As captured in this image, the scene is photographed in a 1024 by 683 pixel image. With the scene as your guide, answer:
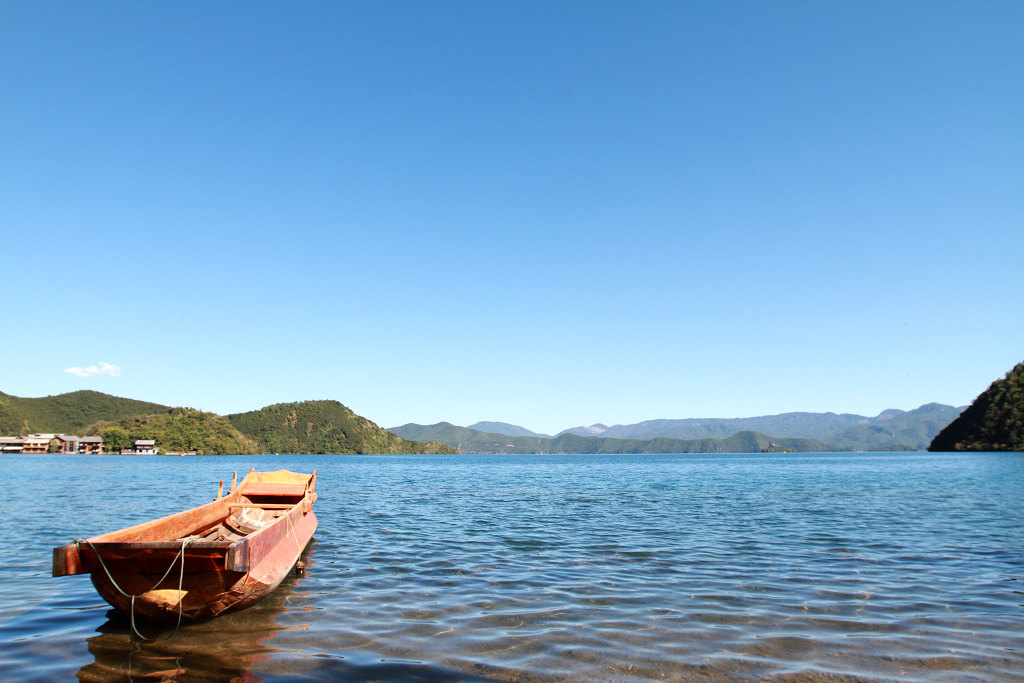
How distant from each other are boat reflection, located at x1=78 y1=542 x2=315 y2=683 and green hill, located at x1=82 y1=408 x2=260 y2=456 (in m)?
183

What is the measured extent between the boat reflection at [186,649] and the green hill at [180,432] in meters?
183

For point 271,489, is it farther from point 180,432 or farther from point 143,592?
point 180,432

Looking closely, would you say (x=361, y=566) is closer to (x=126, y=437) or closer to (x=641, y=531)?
(x=641, y=531)

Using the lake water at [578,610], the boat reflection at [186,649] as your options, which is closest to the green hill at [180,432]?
the lake water at [578,610]

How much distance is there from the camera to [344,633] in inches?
382

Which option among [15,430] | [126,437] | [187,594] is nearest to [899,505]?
[187,594]

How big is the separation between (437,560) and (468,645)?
24.7 feet

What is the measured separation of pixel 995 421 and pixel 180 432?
242663 mm

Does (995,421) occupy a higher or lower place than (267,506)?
higher

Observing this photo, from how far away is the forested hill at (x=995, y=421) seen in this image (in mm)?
144750

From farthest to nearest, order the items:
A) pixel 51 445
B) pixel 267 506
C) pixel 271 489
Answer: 1. pixel 51 445
2. pixel 271 489
3. pixel 267 506

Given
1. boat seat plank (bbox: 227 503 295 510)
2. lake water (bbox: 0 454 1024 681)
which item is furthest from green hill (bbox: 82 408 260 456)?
boat seat plank (bbox: 227 503 295 510)

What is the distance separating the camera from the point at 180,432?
574 ft

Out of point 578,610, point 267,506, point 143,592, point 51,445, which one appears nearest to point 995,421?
point 578,610
